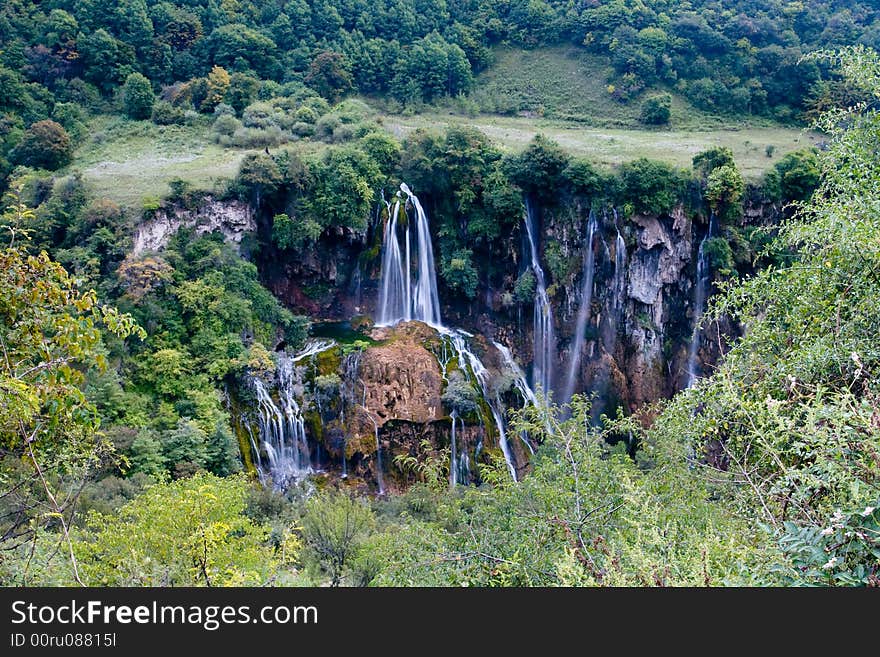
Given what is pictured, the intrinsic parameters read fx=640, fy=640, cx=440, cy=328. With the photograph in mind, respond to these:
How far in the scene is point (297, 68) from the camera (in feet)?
122

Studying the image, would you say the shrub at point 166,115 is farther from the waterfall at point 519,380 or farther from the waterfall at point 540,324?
the waterfall at point 519,380

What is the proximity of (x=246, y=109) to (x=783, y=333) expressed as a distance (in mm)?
30810

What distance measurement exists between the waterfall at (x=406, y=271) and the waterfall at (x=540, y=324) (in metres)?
3.76

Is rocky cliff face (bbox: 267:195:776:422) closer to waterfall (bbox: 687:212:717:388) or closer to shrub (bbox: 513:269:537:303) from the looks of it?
waterfall (bbox: 687:212:717:388)

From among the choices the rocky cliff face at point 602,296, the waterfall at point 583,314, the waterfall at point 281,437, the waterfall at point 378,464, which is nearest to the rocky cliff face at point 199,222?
the rocky cliff face at point 602,296

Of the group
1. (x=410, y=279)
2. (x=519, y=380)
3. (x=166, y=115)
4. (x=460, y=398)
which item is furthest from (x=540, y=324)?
(x=166, y=115)

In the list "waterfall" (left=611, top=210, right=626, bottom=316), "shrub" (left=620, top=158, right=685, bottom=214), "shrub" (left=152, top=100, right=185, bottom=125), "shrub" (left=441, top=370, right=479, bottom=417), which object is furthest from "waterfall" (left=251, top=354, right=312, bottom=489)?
"shrub" (left=152, top=100, right=185, bottom=125)

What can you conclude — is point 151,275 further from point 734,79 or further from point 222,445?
point 734,79

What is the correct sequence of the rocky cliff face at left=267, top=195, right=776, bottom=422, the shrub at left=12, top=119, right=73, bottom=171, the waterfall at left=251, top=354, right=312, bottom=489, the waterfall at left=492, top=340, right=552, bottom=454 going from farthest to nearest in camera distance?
the shrub at left=12, top=119, right=73, bottom=171 < the rocky cliff face at left=267, top=195, right=776, bottom=422 < the waterfall at left=492, top=340, right=552, bottom=454 < the waterfall at left=251, top=354, right=312, bottom=489

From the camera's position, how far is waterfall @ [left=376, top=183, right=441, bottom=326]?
2394cm

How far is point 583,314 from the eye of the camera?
926 inches

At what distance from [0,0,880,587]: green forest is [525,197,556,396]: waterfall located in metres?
0.11

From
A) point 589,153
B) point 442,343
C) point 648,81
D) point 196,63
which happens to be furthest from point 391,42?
point 442,343

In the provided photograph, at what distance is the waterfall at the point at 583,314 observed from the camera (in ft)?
75.6
